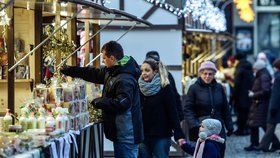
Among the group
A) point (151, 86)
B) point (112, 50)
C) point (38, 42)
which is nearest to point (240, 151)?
point (151, 86)

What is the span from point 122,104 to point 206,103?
80.4 inches

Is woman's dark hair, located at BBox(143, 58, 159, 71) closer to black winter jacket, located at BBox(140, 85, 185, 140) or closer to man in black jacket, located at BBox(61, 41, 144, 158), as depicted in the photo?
black winter jacket, located at BBox(140, 85, 185, 140)

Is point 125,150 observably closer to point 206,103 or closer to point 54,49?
point 206,103

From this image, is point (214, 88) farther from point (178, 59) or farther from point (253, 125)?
point (253, 125)

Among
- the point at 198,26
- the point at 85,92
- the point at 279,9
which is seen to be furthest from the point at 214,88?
the point at 279,9

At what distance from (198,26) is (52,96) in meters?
10.1

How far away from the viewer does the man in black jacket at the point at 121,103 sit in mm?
9328

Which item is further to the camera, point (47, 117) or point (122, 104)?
point (122, 104)

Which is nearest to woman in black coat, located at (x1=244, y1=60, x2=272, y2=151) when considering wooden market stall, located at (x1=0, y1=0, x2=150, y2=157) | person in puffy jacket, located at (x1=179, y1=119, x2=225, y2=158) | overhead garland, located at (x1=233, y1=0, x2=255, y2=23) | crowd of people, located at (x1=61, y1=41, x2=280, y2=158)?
crowd of people, located at (x1=61, y1=41, x2=280, y2=158)

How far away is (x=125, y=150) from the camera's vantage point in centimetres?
955

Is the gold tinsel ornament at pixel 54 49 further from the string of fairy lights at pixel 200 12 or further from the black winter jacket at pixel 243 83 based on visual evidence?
the black winter jacket at pixel 243 83

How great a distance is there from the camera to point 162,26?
15.0 m

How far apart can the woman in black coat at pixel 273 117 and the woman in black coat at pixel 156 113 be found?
5097 mm

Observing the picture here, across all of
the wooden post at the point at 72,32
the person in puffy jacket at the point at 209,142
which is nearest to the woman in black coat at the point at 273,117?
the wooden post at the point at 72,32
